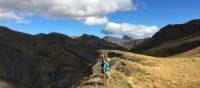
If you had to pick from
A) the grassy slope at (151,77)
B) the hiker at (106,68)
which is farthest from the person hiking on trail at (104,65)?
the grassy slope at (151,77)

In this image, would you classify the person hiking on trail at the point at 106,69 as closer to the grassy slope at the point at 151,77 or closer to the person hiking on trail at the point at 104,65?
the person hiking on trail at the point at 104,65

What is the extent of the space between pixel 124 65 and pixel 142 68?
9.25ft

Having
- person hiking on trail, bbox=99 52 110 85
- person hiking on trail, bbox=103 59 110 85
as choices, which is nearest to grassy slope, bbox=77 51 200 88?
person hiking on trail, bbox=103 59 110 85

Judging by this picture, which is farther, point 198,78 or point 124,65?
point 124,65

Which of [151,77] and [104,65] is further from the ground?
[104,65]

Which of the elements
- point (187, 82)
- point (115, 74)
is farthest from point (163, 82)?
point (115, 74)

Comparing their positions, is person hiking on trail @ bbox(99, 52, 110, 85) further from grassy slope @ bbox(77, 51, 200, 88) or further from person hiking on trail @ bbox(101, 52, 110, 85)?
grassy slope @ bbox(77, 51, 200, 88)

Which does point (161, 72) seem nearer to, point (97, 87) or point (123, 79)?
point (123, 79)

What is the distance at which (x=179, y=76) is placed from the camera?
44969 mm

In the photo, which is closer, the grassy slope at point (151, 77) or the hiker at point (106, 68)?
the hiker at point (106, 68)

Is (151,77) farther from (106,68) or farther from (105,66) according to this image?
(105,66)

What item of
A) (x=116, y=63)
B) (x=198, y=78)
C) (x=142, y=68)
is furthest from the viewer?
(x=116, y=63)

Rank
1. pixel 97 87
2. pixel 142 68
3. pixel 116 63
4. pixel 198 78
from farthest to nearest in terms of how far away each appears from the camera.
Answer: pixel 116 63 → pixel 142 68 → pixel 198 78 → pixel 97 87

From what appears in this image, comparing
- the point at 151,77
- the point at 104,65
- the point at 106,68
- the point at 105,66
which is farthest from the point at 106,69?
the point at 151,77
